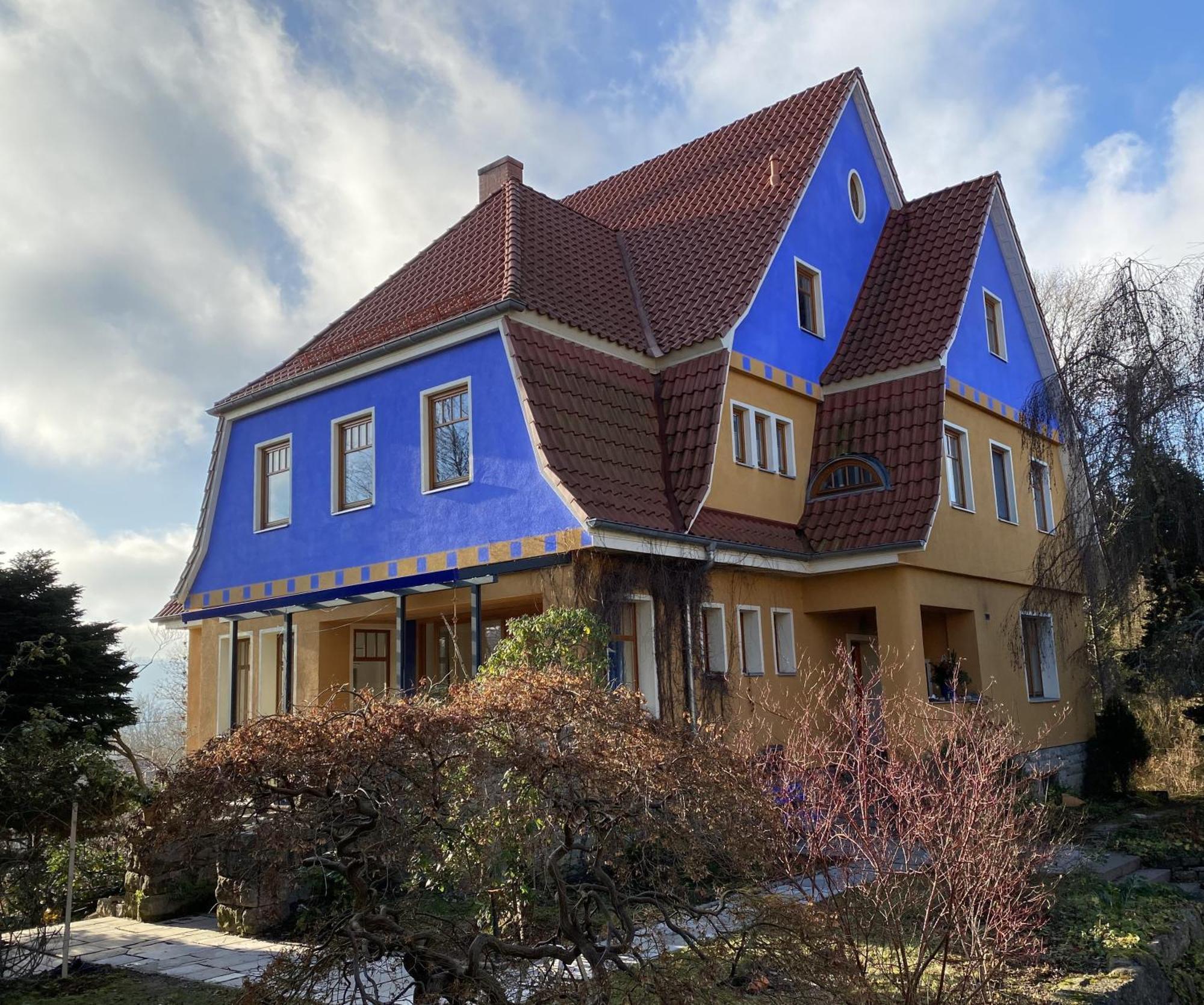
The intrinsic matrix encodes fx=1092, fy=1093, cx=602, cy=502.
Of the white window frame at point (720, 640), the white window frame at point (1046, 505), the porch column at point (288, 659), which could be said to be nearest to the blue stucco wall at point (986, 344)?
the white window frame at point (1046, 505)

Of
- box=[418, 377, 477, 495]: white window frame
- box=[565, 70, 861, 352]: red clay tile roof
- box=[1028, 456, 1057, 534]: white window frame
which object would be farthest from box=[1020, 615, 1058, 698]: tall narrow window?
box=[418, 377, 477, 495]: white window frame

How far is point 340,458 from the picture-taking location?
50.9 feet

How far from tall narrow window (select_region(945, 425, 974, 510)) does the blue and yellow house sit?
5 centimetres

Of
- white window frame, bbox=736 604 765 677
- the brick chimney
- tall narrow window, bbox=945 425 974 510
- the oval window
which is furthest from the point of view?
the brick chimney

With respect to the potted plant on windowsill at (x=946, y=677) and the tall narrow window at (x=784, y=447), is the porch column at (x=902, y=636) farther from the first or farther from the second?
the tall narrow window at (x=784, y=447)

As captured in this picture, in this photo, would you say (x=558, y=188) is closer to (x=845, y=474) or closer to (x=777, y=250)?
(x=777, y=250)

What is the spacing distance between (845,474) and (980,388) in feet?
11.3

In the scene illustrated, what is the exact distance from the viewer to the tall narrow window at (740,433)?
1461cm

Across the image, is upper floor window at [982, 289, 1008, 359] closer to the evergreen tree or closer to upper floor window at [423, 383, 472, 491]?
upper floor window at [423, 383, 472, 491]

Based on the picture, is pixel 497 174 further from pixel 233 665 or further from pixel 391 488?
pixel 233 665

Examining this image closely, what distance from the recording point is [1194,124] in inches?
404

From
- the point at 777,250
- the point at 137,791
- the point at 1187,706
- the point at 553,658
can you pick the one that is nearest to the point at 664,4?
the point at 777,250

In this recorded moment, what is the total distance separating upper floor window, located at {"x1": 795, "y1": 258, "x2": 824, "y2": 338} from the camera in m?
16.7

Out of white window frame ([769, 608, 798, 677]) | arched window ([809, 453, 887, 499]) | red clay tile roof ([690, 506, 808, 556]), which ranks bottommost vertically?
white window frame ([769, 608, 798, 677])
